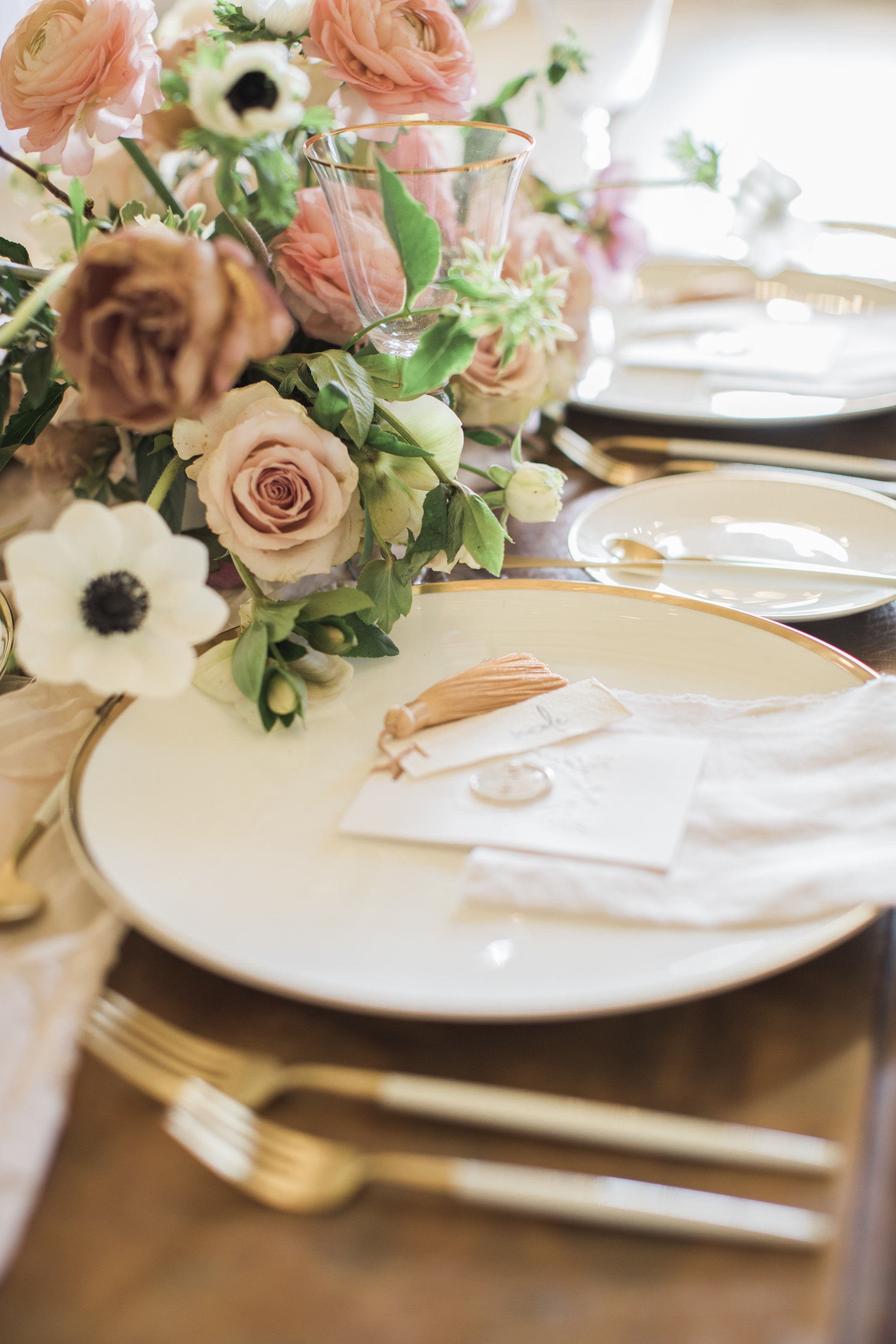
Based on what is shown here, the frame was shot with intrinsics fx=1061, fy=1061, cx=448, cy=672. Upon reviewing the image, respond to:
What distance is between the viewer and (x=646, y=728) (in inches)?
18.4

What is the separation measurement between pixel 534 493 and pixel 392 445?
0.26 feet

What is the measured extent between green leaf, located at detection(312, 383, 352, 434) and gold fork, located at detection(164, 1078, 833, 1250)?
0.29 m

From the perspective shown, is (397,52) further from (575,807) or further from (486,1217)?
(486,1217)

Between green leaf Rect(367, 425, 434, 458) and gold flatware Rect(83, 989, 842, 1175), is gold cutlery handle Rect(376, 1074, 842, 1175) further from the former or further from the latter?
green leaf Rect(367, 425, 434, 458)

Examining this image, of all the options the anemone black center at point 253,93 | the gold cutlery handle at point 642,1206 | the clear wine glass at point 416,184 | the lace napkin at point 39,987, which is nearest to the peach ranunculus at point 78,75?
the clear wine glass at point 416,184

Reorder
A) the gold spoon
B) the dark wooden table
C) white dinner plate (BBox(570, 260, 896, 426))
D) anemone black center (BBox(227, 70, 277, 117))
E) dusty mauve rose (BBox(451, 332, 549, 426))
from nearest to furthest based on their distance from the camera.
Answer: the dark wooden table < anemone black center (BBox(227, 70, 277, 117)) < the gold spoon < dusty mauve rose (BBox(451, 332, 549, 426)) < white dinner plate (BBox(570, 260, 896, 426))

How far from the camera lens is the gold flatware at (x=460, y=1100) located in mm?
291

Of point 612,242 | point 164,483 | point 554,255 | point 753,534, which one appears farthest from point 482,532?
point 612,242

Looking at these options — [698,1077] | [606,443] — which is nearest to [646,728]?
[698,1077]

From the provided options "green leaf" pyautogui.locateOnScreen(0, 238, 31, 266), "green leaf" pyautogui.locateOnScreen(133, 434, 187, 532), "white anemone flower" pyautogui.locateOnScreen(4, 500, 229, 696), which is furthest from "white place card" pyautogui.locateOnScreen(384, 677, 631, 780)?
"green leaf" pyautogui.locateOnScreen(0, 238, 31, 266)

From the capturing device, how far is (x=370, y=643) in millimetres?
518

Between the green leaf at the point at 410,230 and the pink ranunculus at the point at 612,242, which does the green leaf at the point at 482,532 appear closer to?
the green leaf at the point at 410,230

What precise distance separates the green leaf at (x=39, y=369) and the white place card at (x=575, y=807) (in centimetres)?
22

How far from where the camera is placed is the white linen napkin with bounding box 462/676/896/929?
1.15ft
